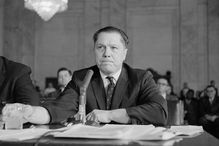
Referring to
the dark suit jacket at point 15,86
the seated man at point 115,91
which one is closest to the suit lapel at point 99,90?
the seated man at point 115,91

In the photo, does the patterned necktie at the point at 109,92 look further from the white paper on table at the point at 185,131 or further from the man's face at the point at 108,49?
the white paper on table at the point at 185,131

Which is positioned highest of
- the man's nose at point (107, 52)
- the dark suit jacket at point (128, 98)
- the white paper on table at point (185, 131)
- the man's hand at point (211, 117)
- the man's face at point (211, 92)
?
the man's nose at point (107, 52)

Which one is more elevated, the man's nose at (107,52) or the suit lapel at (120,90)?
the man's nose at (107,52)

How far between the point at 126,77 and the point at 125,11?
10412 millimetres

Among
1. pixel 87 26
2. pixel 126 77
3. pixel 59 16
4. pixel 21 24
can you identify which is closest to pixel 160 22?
pixel 87 26

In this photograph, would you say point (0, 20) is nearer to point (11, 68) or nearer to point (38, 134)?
point (11, 68)

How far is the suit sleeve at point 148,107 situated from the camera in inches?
99.9

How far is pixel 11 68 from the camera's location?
9.61 ft

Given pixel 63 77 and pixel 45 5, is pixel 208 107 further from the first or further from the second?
pixel 45 5

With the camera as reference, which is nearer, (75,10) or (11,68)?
(11,68)

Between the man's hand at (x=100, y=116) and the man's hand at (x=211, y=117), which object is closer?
the man's hand at (x=100, y=116)

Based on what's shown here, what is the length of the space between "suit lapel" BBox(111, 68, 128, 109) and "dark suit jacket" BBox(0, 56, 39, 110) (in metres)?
0.59

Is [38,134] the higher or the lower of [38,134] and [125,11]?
the lower

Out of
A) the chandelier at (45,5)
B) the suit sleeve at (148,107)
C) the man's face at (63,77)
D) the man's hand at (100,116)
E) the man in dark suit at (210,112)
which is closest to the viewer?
the man's hand at (100,116)
